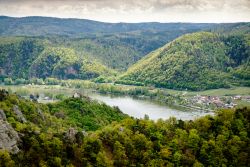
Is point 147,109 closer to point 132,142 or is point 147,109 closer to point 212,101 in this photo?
point 212,101

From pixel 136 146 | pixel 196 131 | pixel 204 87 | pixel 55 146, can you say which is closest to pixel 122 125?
pixel 136 146

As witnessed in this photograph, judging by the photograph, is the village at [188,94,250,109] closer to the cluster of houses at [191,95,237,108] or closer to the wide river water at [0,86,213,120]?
the cluster of houses at [191,95,237,108]

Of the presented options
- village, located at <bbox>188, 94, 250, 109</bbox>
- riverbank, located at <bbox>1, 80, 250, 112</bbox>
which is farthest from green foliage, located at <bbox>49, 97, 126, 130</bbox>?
→ village, located at <bbox>188, 94, 250, 109</bbox>

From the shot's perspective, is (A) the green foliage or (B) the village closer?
(A) the green foliage

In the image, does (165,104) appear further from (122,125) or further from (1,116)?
(1,116)

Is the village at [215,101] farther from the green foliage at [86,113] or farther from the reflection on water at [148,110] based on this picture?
the green foliage at [86,113]
